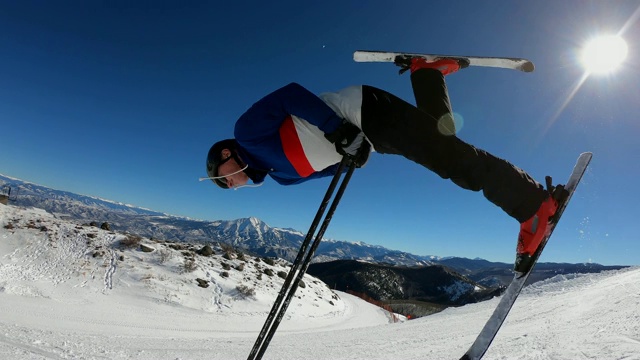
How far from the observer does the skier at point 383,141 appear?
254 cm

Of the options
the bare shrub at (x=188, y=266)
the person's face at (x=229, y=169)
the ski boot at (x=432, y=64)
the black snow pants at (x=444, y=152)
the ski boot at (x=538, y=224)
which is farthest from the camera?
the bare shrub at (x=188, y=266)

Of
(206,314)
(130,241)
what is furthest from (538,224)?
(130,241)

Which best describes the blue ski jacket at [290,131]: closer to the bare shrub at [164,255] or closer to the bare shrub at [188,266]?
the bare shrub at [188,266]

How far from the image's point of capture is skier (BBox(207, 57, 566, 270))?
254cm

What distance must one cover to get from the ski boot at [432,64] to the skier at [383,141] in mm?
13

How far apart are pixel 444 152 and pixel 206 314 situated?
21.5 metres

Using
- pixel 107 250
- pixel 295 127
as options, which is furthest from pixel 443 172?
pixel 107 250

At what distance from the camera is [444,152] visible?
2.53m

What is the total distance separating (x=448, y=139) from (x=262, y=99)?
168 centimetres

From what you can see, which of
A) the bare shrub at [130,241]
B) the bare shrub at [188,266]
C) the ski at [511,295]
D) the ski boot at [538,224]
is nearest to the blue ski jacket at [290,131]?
the ski boot at [538,224]

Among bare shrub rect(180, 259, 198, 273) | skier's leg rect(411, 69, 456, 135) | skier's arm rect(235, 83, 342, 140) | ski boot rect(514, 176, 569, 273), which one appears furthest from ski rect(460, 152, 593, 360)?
bare shrub rect(180, 259, 198, 273)

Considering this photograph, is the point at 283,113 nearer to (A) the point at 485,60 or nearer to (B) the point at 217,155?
(B) the point at 217,155

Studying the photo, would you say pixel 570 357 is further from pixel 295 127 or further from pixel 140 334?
pixel 140 334

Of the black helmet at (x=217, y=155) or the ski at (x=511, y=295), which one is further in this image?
the black helmet at (x=217, y=155)
